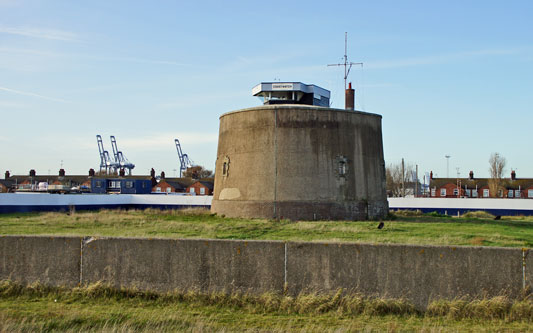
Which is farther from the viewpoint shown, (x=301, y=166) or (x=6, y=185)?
(x=6, y=185)

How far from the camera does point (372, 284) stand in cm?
805

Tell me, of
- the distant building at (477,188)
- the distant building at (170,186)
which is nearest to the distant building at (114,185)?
the distant building at (170,186)

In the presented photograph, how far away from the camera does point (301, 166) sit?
23.0 m

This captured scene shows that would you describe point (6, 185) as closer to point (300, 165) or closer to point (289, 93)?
point (289, 93)

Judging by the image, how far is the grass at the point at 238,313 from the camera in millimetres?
6977

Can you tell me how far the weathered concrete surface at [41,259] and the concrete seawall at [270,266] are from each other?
2 cm

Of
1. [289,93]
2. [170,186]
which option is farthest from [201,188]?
[289,93]

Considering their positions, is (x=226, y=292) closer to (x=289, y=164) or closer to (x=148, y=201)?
(x=289, y=164)

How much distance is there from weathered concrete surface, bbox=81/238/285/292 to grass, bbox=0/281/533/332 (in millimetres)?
226

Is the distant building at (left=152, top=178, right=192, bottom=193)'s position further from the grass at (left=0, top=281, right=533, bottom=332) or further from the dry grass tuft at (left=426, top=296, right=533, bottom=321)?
the dry grass tuft at (left=426, top=296, right=533, bottom=321)

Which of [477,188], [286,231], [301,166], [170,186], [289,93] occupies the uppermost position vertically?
[289,93]

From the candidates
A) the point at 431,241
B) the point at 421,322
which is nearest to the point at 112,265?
the point at 421,322

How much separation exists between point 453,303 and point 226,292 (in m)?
3.63

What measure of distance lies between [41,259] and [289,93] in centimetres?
2037
